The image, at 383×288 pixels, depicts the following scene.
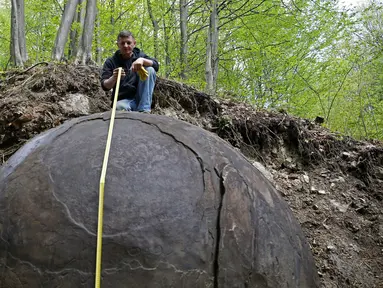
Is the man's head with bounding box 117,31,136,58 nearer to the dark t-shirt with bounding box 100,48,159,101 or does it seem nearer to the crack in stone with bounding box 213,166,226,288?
the dark t-shirt with bounding box 100,48,159,101

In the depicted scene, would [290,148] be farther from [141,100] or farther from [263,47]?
[263,47]

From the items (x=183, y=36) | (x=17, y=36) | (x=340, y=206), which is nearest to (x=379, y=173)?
(x=340, y=206)

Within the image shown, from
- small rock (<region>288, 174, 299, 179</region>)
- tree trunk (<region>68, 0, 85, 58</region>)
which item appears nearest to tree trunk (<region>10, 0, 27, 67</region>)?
tree trunk (<region>68, 0, 85, 58</region>)

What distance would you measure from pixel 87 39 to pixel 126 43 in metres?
4.22

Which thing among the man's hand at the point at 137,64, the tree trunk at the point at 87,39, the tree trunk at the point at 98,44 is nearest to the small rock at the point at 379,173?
the man's hand at the point at 137,64

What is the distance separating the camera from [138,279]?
4.99 feet

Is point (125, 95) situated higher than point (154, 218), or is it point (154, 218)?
point (125, 95)

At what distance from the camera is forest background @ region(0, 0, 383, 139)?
8.50 meters

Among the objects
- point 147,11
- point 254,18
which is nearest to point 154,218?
point 254,18

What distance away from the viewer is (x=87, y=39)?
7234mm

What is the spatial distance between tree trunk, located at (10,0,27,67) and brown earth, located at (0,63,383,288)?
4.73ft

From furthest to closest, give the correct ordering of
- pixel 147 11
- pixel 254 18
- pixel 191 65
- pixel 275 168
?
pixel 147 11 → pixel 191 65 → pixel 254 18 → pixel 275 168

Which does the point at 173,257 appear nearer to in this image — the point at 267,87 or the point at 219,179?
the point at 219,179

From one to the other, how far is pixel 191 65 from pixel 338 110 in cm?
452
